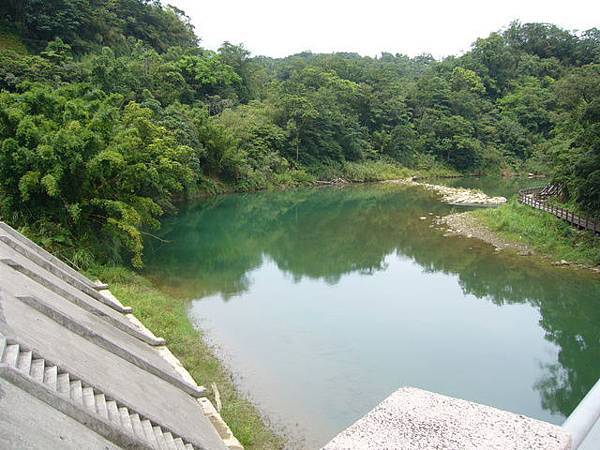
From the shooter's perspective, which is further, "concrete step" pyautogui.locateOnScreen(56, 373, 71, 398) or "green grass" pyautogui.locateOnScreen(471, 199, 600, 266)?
"green grass" pyautogui.locateOnScreen(471, 199, 600, 266)

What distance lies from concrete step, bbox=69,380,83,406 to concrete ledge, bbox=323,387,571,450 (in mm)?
4707

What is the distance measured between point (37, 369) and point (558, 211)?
75.1 feet

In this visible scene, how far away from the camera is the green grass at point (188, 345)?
7777 millimetres

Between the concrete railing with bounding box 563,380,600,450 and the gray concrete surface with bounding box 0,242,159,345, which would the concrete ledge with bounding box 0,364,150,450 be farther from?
the concrete railing with bounding box 563,380,600,450

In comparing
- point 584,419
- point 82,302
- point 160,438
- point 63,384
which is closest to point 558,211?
point 82,302

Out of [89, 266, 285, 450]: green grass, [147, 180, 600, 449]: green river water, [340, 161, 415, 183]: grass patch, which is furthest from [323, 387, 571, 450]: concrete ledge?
[340, 161, 415, 183]: grass patch

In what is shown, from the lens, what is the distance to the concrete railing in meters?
1.17

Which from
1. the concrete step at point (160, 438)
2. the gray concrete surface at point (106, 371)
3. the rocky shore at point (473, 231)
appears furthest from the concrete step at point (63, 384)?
the rocky shore at point (473, 231)

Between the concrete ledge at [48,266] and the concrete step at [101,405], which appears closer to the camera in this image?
the concrete step at [101,405]

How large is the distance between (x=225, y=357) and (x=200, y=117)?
2580cm

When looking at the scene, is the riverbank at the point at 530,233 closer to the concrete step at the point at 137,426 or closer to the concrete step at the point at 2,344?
the concrete step at the point at 137,426

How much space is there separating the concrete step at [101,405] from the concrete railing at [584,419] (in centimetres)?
483

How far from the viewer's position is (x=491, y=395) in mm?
10055

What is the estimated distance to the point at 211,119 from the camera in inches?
1451
